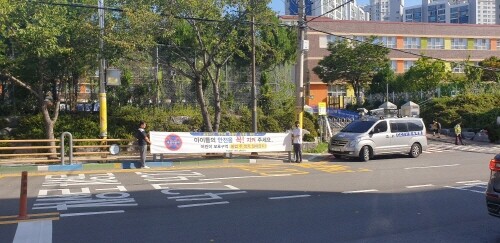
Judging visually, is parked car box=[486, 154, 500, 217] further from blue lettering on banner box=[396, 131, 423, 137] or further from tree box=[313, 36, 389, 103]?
tree box=[313, 36, 389, 103]

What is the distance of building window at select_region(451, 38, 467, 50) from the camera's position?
65.2 meters

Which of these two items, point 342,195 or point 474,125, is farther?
point 474,125

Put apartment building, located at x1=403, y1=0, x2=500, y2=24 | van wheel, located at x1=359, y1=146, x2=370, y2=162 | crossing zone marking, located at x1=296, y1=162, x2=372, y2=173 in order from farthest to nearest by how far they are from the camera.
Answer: apartment building, located at x1=403, y1=0, x2=500, y2=24, van wheel, located at x1=359, y1=146, x2=370, y2=162, crossing zone marking, located at x1=296, y1=162, x2=372, y2=173

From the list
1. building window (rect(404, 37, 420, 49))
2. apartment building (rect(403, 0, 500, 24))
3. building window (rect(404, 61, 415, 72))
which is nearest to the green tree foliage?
building window (rect(404, 37, 420, 49))

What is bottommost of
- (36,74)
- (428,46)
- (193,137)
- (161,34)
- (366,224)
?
(366,224)

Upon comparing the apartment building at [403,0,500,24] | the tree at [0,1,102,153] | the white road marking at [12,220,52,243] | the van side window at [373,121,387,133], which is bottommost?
the white road marking at [12,220,52,243]

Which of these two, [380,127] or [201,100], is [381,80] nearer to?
[380,127]

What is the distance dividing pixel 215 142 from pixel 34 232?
40.2ft

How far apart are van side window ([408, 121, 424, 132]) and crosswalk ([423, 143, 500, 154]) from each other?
9.07ft

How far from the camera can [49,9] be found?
18359mm

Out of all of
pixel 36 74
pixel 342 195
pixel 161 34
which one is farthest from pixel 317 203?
pixel 36 74

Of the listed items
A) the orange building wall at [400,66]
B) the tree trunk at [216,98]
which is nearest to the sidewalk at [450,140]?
the tree trunk at [216,98]

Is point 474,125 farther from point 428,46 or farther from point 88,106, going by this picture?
point 428,46

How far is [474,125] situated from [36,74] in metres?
26.7
